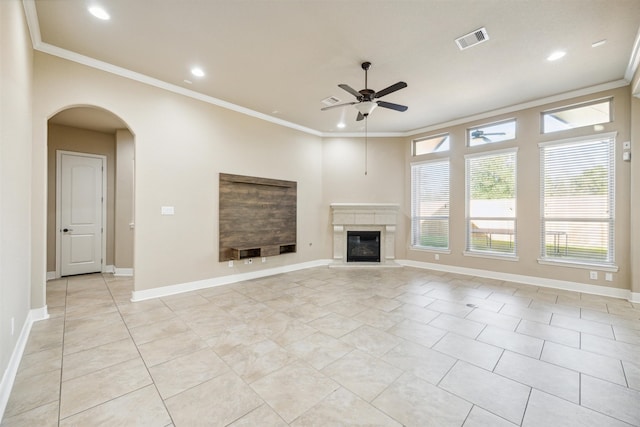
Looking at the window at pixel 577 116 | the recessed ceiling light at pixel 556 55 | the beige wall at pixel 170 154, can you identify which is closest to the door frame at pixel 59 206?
the beige wall at pixel 170 154

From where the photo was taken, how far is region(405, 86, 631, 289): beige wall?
416 centimetres

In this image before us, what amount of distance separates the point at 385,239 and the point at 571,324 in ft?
12.5

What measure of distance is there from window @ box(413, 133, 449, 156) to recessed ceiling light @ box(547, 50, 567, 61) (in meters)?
2.65

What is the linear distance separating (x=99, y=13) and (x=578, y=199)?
7.02 meters

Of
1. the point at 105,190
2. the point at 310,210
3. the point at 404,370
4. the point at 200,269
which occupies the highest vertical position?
the point at 105,190

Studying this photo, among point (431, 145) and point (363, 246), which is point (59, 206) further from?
point (431, 145)

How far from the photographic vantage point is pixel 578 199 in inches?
179

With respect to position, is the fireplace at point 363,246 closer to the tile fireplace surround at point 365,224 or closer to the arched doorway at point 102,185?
the tile fireplace surround at point 365,224

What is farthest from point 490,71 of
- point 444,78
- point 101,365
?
point 101,365

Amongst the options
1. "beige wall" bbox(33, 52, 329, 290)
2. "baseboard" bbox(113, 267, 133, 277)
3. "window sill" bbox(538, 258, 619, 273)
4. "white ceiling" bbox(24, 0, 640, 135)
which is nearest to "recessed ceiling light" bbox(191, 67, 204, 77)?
"white ceiling" bbox(24, 0, 640, 135)

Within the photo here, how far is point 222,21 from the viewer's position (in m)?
2.91

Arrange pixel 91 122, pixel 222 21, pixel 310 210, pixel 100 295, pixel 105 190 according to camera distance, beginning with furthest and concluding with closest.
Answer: pixel 310 210 → pixel 105 190 → pixel 91 122 → pixel 100 295 → pixel 222 21

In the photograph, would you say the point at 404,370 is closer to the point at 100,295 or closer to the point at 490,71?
the point at 490,71

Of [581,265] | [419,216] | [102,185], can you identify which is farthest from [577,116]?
[102,185]
